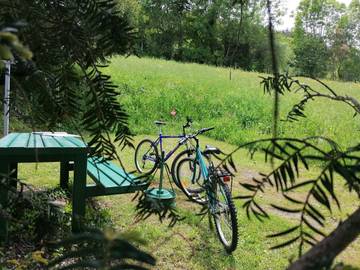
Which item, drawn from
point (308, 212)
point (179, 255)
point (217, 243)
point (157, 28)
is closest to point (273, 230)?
point (217, 243)

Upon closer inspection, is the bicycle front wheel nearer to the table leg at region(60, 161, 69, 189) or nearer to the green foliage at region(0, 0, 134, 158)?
the table leg at region(60, 161, 69, 189)

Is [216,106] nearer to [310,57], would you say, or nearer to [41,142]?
[41,142]

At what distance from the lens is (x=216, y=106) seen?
28.9 ft

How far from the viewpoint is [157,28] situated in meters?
0.59

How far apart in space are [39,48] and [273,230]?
341cm

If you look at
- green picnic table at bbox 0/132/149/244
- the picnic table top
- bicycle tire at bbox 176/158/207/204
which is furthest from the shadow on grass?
the picnic table top

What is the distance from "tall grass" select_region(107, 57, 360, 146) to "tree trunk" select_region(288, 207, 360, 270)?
6318 mm

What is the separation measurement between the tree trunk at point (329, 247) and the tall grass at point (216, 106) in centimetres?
632

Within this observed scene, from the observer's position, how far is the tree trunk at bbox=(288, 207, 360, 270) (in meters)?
0.18

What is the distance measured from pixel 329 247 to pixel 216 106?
868 centimetres

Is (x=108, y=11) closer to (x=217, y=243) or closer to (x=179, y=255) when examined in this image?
(x=179, y=255)

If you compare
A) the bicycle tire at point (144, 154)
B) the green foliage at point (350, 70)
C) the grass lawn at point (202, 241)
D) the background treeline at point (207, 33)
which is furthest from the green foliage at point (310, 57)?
the bicycle tire at point (144, 154)

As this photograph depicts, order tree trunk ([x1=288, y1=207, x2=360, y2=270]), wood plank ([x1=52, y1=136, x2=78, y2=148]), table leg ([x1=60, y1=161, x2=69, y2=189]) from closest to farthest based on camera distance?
tree trunk ([x1=288, y1=207, x2=360, y2=270]) → wood plank ([x1=52, y1=136, x2=78, y2=148]) → table leg ([x1=60, y1=161, x2=69, y2=189])

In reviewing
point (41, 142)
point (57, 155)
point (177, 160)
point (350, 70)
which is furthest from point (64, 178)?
point (350, 70)
